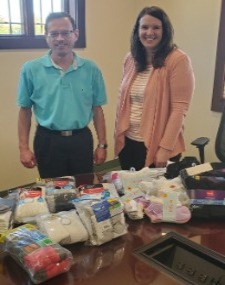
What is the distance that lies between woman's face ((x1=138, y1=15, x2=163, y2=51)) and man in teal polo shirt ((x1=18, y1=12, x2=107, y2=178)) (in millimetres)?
333

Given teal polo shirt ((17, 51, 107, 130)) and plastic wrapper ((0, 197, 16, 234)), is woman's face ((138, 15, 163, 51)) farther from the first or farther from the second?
plastic wrapper ((0, 197, 16, 234))

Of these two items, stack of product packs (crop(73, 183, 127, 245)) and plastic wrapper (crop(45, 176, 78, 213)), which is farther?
plastic wrapper (crop(45, 176, 78, 213))

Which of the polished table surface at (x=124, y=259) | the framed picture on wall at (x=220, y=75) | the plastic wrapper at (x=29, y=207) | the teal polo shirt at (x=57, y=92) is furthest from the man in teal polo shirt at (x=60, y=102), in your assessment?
the framed picture on wall at (x=220, y=75)

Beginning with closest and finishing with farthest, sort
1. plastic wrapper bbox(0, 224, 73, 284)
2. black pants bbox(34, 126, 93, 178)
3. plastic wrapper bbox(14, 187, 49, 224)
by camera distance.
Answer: plastic wrapper bbox(0, 224, 73, 284) < plastic wrapper bbox(14, 187, 49, 224) < black pants bbox(34, 126, 93, 178)

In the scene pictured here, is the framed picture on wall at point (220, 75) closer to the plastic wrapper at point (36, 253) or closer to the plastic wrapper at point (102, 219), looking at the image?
the plastic wrapper at point (102, 219)

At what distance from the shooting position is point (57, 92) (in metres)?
1.89

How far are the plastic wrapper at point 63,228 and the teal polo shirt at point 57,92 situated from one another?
84 centimetres

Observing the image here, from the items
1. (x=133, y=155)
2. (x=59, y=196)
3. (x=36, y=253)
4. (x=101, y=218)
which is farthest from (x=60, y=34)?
(x=36, y=253)

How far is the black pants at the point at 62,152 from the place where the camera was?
197 cm

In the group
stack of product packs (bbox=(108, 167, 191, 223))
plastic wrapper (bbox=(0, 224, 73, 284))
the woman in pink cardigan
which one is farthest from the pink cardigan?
plastic wrapper (bbox=(0, 224, 73, 284))

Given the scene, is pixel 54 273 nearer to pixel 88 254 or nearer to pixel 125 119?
pixel 88 254

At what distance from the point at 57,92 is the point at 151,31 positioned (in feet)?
1.97

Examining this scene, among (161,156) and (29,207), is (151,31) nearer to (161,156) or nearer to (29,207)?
(161,156)

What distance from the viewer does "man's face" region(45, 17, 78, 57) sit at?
1846mm
